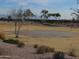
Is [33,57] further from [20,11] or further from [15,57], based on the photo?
[20,11]

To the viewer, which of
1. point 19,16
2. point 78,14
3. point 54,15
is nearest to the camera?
point 78,14

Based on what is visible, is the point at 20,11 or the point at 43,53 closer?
Answer: the point at 43,53

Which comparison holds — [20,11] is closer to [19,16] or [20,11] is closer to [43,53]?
[19,16]

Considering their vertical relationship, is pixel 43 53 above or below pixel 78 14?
below

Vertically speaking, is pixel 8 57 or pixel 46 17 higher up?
pixel 8 57

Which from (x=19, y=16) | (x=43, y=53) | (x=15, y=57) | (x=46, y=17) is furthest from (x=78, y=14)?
(x=46, y=17)

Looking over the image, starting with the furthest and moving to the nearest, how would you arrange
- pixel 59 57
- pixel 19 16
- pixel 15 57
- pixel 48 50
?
pixel 19 16, pixel 48 50, pixel 15 57, pixel 59 57

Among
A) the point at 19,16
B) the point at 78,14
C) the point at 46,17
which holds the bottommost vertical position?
the point at 46,17

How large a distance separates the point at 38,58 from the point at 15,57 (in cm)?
120

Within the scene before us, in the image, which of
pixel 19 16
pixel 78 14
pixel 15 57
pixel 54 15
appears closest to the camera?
pixel 15 57

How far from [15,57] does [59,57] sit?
2.49 meters

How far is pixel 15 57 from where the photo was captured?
17375 mm

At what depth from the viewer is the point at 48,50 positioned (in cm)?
2080

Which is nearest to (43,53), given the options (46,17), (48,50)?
(48,50)
